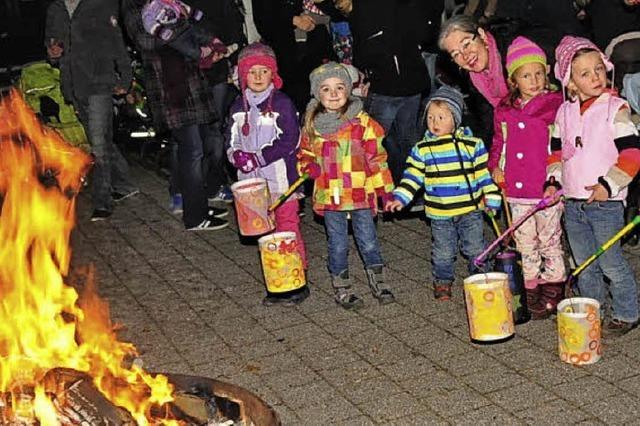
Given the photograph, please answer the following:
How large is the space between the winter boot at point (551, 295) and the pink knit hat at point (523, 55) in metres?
1.47

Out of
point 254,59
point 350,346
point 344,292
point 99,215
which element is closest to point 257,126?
point 254,59

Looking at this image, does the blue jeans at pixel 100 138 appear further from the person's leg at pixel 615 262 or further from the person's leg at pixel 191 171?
the person's leg at pixel 615 262

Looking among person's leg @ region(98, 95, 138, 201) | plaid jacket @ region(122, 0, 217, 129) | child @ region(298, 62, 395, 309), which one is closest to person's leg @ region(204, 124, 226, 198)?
plaid jacket @ region(122, 0, 217, 129)

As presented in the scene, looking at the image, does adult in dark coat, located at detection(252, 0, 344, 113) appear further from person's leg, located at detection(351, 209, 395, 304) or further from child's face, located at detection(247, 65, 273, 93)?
person's leg, located at detection(351, 209, 395, 304)

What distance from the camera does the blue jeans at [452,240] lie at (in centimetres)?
772

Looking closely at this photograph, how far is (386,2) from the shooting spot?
9258 mm

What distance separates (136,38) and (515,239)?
3840 millimetres

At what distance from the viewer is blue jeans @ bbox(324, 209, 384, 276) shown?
7922mm

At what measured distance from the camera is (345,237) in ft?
26.2

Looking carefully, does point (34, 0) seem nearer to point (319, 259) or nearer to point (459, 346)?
point (319, 259)

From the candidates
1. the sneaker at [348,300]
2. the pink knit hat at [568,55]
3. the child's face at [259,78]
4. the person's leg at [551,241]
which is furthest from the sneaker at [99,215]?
the pink knit hat at [568,55]

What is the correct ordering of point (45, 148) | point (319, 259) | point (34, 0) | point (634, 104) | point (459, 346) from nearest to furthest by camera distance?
1. point (459, 346)
2. point (634, 104)
3. point (319, 259)
4. point (45, 148)
5. point (34, 0)

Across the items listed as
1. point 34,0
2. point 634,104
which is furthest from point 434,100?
point 34,0

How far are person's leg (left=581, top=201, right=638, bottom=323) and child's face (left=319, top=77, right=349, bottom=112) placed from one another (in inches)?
74.0
